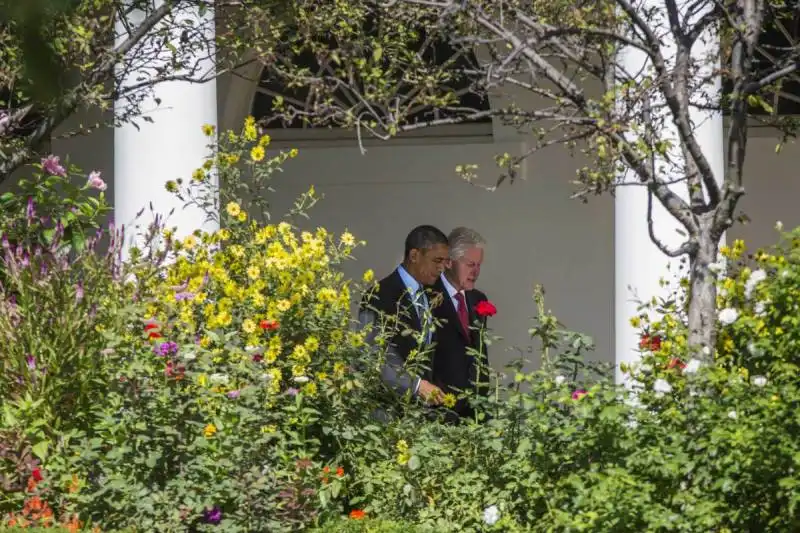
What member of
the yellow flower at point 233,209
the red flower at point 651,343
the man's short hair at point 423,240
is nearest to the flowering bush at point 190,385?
the yellow flower at point 233,209

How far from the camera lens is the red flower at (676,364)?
5.33 metres

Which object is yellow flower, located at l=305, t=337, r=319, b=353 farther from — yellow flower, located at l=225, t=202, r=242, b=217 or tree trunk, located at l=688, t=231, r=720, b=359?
tree trunk, located at l=688, t=231, r=720, b=359

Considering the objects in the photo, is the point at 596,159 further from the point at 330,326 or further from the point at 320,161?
the point at 320,161

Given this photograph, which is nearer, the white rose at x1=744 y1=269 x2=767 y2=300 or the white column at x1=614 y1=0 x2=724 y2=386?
the white rose at x1=744 y1=269 x2=767 y2=300

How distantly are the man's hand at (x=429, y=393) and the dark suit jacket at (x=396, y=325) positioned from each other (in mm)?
57

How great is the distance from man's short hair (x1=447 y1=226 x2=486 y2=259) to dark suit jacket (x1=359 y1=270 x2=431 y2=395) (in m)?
→ 0.79

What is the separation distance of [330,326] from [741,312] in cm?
182

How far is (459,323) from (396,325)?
40.0 inches

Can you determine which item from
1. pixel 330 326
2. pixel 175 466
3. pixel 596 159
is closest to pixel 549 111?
pixel 596 159

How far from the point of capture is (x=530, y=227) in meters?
11.4

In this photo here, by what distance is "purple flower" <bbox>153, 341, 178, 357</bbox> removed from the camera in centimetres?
564

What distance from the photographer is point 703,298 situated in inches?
212

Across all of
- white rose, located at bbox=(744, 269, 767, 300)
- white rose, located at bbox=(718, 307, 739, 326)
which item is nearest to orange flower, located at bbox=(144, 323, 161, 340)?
white rose, located at bbox=(718, 307, 739, 326)

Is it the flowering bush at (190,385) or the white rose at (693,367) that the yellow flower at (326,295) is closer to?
the flowering bush at (190,385)
